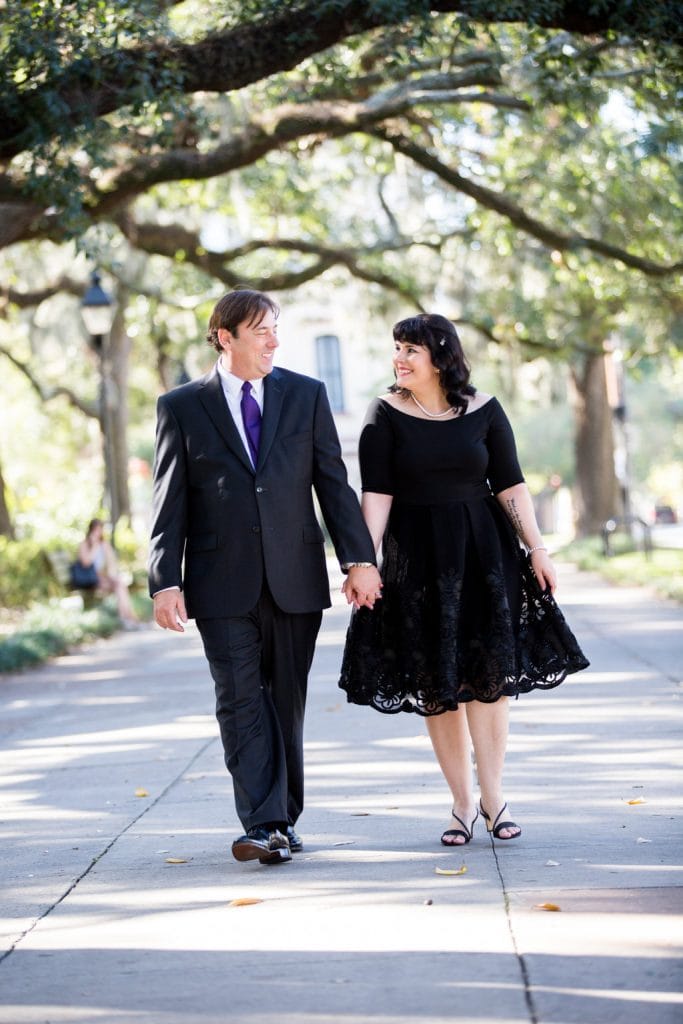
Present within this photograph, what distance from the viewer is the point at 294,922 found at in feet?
16.0

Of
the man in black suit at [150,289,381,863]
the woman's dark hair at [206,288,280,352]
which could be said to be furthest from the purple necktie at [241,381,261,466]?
the woman's dark hair at [206,288,280,352]

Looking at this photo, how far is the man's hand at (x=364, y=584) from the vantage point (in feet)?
19.3

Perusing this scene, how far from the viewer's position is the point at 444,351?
20.0 ft

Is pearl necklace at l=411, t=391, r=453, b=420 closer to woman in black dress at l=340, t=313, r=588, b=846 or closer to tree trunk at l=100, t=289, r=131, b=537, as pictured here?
woman in black dress at l=340, t=313, r=588, b=846

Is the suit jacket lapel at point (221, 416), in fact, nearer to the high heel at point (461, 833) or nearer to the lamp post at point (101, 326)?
the high heel at point (461, 833)

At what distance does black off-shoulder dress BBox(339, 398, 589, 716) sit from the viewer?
6027mm

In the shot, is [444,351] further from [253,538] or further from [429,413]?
[253,538]

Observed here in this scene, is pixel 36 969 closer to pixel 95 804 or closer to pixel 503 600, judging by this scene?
pixel 503 600

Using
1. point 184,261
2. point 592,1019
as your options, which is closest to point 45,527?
point 184,261

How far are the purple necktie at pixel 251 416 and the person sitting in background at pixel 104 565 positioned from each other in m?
13.8

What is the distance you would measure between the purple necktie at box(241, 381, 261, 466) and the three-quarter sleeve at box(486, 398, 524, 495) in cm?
88

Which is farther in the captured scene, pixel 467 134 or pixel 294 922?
pixel 467 134

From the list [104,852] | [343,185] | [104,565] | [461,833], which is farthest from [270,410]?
[343,185]

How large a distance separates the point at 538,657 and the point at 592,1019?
8.09 feet
